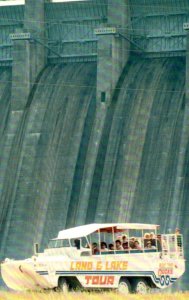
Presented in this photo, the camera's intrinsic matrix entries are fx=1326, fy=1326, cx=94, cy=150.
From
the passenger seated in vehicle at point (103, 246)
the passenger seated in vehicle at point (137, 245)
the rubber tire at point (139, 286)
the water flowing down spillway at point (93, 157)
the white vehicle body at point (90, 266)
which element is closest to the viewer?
the white vehicle body at point (90, 266)

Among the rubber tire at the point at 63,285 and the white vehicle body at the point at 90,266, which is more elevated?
the white vehicle body at the point at 90,266

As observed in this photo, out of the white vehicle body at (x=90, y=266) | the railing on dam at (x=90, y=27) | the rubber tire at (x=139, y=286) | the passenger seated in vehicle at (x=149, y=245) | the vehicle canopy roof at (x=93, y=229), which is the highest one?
the railing on dam at (x=90, y=27)

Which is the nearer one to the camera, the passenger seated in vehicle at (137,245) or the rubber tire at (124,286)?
the rubber tire at (124,286)

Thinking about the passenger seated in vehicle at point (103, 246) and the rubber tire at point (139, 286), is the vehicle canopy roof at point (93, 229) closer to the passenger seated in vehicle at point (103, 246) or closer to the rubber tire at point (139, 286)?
the passenger seated in vehicle at point (103, 246)

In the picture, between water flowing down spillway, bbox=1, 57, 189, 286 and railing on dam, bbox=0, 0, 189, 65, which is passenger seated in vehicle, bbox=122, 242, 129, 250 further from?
railing on dam, bbox=0, 0, 189, 65

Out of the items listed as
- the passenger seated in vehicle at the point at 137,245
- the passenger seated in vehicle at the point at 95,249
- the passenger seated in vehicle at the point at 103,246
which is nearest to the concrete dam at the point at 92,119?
the passenger seated in vehicle at the point at 137,245

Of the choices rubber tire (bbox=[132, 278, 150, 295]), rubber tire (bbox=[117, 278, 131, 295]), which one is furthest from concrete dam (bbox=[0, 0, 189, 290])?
rubber tire (bbox=[117, 278, 131, 295])

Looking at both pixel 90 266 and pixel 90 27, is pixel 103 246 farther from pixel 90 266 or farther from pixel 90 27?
pixel 90 27
